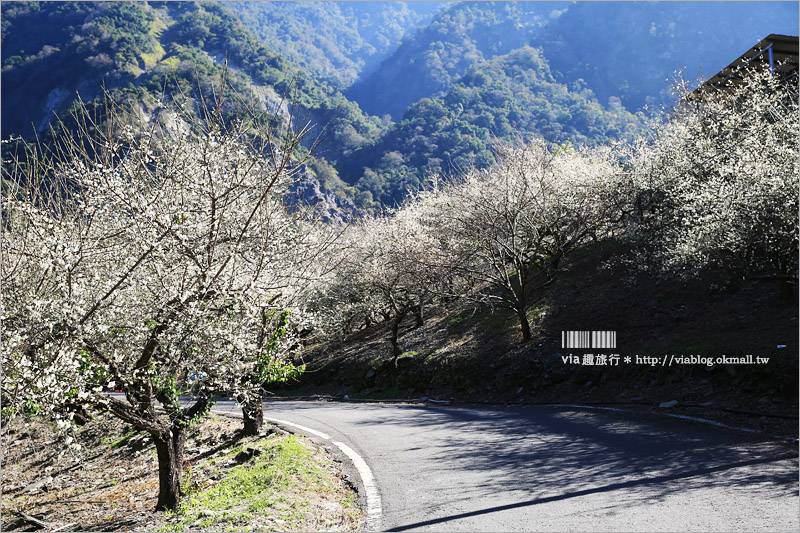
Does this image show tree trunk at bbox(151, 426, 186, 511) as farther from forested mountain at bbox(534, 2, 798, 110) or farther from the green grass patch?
forested mountain at bbox(534, 2, 798, 110)

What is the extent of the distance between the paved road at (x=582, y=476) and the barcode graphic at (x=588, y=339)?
4.71 m

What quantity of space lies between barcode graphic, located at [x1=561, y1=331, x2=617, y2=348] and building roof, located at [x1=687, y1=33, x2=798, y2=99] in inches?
587

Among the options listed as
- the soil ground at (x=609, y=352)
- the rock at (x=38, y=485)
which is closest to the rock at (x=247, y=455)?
the soil ground at (x=609, y=352)

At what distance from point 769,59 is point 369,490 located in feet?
92.8

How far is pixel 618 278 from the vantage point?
2066 centimetres

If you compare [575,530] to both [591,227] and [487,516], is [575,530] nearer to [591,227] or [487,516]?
[487,516]

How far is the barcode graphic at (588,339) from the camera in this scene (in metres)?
15.5

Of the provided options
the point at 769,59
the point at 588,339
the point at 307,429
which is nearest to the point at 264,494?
the point at 307,429

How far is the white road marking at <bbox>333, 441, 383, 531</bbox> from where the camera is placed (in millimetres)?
5656

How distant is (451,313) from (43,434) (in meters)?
16.8

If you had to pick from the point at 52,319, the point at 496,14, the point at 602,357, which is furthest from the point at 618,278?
the point at 496,14

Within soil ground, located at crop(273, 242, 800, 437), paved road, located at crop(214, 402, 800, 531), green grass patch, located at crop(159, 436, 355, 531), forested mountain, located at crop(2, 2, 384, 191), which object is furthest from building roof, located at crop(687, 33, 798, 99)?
forested mountain, located at crop(2, 2, 384, 191)

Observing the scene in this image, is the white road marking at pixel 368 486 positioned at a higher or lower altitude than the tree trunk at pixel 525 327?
lower

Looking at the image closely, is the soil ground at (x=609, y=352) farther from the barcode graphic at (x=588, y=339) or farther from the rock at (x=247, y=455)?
the rock at (x=247, y=455)
